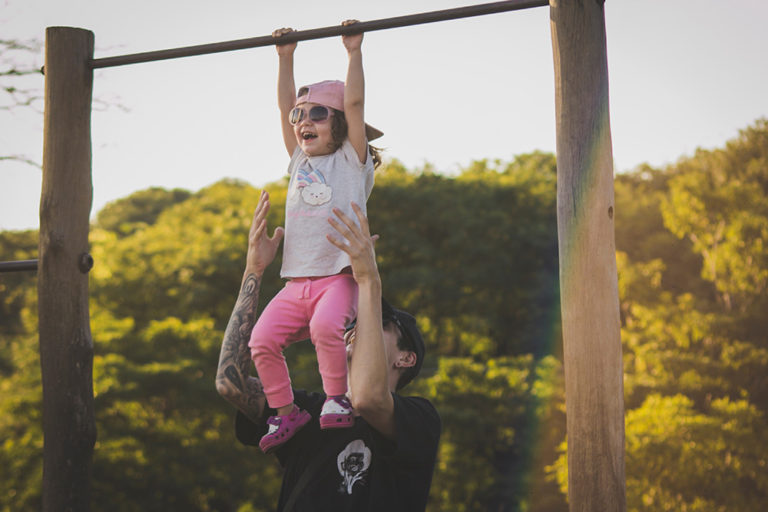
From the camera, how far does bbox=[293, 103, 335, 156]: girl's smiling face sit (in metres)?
2.76

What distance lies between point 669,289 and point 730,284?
1976mm

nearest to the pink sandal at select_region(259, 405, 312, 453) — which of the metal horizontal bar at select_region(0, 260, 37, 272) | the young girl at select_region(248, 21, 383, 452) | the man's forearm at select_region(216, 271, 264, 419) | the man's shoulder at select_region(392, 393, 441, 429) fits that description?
the young girl at select_region(248, 21, 383, 452)

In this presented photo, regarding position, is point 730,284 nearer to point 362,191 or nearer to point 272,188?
point 272,188

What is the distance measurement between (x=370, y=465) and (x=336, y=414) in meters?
0.20

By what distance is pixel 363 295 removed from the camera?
7.93 feet

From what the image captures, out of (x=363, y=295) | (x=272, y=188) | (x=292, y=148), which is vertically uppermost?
(x=272, y=188)

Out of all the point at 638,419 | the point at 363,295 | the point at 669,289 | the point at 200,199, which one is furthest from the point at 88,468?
the point at 200,199

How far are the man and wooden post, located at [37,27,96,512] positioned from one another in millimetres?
711

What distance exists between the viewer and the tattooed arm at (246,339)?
2.68m

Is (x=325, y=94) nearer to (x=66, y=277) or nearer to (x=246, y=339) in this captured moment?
(x=246, y=339)

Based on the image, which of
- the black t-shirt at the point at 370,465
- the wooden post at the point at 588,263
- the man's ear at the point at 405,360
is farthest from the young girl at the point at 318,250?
the wooden post at the point at 588,263

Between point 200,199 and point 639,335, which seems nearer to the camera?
point 639,335

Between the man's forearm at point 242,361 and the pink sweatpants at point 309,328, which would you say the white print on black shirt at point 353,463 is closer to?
the pink sweatpants at point 309,328

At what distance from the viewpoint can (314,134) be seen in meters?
2.77
